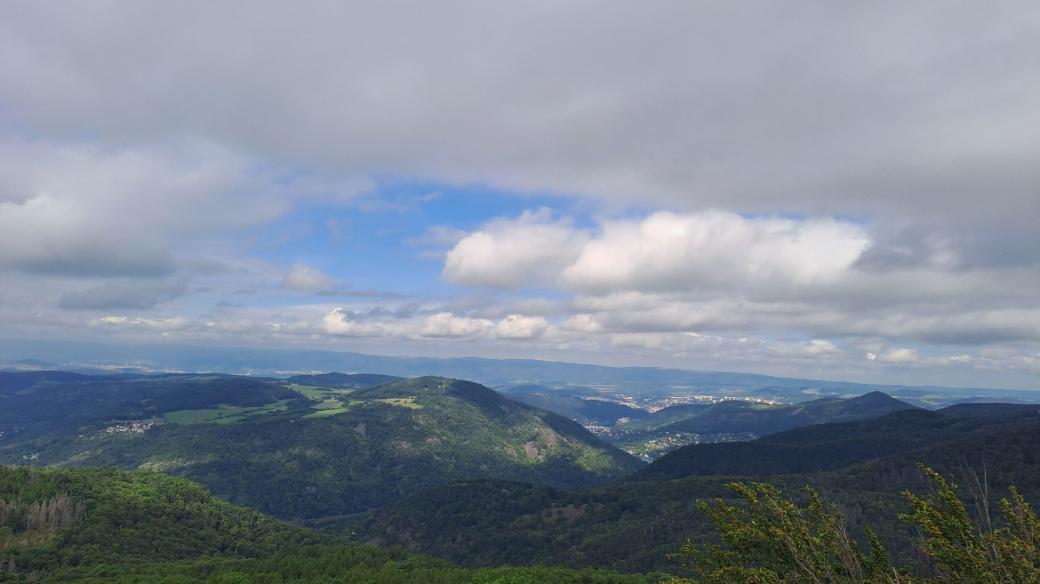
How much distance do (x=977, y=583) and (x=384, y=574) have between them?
19126 centimetres

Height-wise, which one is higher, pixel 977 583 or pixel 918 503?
pixel 918 503

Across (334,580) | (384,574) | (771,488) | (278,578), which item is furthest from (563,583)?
(771,488)

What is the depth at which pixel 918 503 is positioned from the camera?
115ft

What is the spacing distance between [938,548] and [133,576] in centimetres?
20460

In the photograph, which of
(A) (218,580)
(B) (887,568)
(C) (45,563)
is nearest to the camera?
(B) (887,568)

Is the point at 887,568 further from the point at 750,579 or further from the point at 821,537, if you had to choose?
the point at 750,579

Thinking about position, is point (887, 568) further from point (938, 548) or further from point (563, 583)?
point (563, 583)

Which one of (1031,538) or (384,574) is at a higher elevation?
(1031,538)

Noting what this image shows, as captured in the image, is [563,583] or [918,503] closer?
[918,503]

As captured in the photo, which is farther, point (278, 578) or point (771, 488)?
point (278, 578)

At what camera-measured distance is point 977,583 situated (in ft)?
106

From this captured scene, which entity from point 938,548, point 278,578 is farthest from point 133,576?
point 938,548

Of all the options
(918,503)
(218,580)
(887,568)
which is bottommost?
(218,580)

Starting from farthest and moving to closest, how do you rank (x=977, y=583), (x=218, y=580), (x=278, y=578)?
(x=278, y=578), (x=218, y=580), (x=977, y=583)
